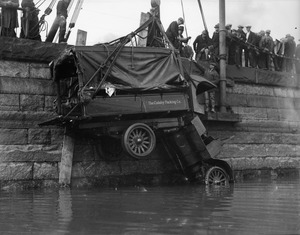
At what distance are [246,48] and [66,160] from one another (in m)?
8.79

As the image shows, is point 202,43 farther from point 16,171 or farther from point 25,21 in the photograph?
point 16,171

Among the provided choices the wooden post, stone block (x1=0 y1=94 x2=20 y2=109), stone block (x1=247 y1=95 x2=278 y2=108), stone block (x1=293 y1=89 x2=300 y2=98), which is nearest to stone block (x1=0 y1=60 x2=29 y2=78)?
stone block (x1=0 y1=94 x2=20 y2=109)

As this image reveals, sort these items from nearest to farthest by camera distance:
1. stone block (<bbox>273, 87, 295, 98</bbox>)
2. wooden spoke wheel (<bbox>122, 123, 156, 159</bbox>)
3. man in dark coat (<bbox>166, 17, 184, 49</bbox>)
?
wooden spoke wheel (<bbox>122, 123, 156, 159</bbox>)
man in dark coat (<bbox>166, 17, 184, 49</bbox>)
stone block (<bbox>273, 87, 295, 98</bbox>)

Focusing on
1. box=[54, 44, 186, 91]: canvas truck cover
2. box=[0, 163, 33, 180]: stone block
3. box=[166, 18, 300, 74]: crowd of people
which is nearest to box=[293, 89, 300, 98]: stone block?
box=[166, 18, 300, 74]: crowd of people

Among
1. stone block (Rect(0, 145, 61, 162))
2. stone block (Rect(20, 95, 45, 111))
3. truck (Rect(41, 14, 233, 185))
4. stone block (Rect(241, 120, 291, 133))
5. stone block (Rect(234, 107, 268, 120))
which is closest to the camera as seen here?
truck (Rect(41, 14, 233, 185))

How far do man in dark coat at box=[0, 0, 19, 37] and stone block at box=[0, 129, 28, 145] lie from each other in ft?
8.74

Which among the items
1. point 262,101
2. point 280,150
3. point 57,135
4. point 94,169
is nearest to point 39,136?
point 57,135

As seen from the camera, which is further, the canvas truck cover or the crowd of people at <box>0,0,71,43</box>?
the crowd of people at <box>0,0,71,43</box>

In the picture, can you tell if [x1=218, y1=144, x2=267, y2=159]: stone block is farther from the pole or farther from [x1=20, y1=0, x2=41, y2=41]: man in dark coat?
[x1=20, y1=0, x2=41, y2=41]: man in dark coat

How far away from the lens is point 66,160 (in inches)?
476

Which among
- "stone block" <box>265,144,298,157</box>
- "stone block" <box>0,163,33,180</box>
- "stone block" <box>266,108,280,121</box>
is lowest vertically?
"stone block" <box>0,163,33,180</box>

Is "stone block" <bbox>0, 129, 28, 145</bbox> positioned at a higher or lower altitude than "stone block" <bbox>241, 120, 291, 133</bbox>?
lower

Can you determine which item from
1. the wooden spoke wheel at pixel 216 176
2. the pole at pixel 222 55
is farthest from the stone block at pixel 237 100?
the wooden spoke wheel at pixel 216 176

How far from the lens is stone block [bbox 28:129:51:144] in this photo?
12016 millimetres
